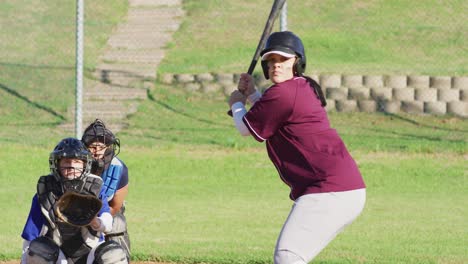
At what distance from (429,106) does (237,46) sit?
4.32 m

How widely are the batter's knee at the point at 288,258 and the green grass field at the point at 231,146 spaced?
112 inches

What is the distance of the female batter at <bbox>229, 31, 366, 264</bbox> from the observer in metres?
5.23

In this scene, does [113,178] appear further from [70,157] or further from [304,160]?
[304,160]

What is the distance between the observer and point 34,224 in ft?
19.2

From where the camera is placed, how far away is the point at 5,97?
17156 millimetres

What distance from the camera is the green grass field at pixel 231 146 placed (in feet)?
30.4

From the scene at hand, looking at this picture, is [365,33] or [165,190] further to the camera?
[365,33]

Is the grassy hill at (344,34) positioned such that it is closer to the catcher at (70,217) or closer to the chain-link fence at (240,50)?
the chain-link fence at (240,50)

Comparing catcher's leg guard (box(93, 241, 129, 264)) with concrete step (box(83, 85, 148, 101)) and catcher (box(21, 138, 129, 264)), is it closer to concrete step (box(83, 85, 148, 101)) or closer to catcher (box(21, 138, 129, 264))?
catcher (box(21, 138, 129, 264))

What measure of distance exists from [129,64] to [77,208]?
12534 mm

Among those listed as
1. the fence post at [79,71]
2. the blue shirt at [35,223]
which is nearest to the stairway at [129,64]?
the fence post at [79,71]

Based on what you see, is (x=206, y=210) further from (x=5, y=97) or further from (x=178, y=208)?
(x=5, y=97)

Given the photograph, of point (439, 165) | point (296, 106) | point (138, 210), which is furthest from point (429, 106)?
point (296, 106)

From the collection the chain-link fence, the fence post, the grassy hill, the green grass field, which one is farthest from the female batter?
the grassy hill
